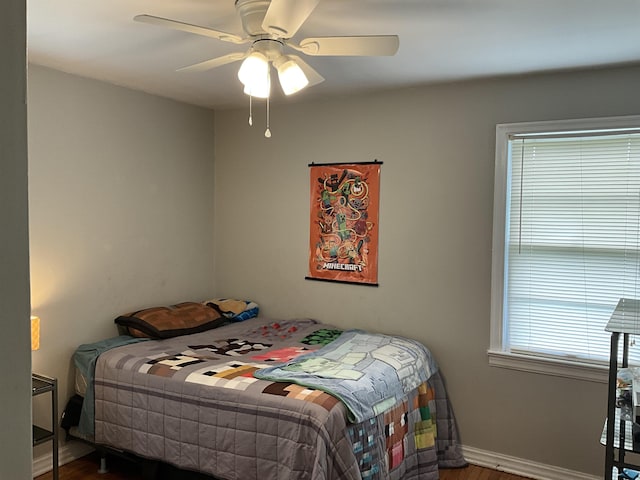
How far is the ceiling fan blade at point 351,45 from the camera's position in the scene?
6.60 feet

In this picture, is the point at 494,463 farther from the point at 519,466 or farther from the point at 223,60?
the point at 223,60

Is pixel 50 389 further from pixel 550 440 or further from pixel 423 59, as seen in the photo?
pixel 550 440

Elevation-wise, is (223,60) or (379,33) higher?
(379,33)

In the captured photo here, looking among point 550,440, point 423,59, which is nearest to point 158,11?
point 423,59

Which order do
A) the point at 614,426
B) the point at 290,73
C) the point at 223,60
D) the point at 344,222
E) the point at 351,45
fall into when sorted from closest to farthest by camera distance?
the point at 614,426, the point at 351,45, the point at 290,73, the point at 223,60, the point at 344,222

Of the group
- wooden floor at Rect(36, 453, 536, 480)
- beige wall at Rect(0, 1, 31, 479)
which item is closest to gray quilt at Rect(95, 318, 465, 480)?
wooden floor at Rect(36, 453, 536, 480)

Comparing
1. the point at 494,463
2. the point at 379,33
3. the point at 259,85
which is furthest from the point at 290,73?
the point at 494,463

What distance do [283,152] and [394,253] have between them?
1206 mm

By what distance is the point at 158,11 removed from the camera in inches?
88.8

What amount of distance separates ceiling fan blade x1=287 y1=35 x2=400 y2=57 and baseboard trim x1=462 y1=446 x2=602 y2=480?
2.59 m

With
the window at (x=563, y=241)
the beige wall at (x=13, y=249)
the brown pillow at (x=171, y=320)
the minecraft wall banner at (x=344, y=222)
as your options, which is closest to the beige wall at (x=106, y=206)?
the brown pillow at (x=171, y=320)

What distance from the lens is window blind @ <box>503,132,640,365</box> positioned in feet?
9.91

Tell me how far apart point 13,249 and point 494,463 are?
3.46m

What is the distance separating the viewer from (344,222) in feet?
12.7
